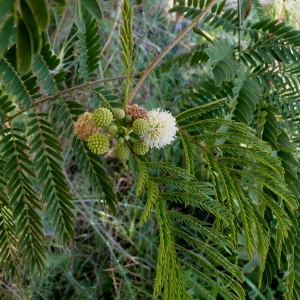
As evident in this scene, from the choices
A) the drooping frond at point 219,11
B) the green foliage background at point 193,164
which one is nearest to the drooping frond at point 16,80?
the green foliage background at point 193,164

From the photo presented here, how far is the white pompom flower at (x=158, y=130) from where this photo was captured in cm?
65

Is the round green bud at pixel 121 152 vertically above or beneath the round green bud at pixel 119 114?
beneath

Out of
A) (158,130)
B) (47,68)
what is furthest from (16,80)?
(158,130)

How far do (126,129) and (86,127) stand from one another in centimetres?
8

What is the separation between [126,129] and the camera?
0.62 meters

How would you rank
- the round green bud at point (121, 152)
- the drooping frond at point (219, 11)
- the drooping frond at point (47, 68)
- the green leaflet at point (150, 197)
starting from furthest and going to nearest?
the drooping frond at point (219, 11), the drooping frond at point (47, 68), the round green bud at point (121, 152), the green leaflet at point (150, 197)

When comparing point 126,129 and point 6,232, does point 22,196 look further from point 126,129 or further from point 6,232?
point 126,129

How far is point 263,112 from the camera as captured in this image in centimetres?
84

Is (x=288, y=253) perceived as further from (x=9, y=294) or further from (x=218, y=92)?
(x=9, y=294)

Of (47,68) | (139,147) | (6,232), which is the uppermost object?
(47,68)

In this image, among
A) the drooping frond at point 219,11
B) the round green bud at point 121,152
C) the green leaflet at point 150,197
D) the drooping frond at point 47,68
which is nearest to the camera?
the green leaflet at point 150,197

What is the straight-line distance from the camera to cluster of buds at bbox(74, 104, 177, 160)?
624 mm

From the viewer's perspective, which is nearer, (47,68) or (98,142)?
(98,142)

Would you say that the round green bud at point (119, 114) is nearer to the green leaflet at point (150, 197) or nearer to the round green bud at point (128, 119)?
the round green bud at point (128, 119)
